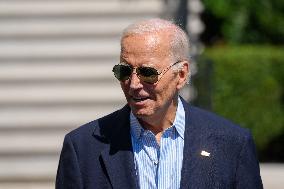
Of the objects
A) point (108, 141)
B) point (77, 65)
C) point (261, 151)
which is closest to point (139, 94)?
point (108, 141)

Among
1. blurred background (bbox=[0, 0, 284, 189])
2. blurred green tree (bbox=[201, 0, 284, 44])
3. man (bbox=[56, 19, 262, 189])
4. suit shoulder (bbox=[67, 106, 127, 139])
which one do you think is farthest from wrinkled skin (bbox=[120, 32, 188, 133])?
blurred green tree (bbox=[201, 0, 284, 44])

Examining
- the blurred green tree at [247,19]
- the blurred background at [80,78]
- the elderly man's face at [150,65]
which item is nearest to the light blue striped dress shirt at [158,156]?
the elderly man's face at [150,65]

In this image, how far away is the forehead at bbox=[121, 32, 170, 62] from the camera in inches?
133

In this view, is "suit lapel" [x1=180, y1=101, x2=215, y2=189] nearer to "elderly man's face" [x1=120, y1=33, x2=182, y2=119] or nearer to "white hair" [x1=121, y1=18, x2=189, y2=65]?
"elderly man's face" [x1=120, y1=33, x2=182, y2=119]

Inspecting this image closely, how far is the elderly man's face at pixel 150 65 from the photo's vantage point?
3.39 metres

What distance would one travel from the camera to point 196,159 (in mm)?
3539

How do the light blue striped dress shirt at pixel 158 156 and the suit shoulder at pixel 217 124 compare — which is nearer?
the light blue striped dress shirt at pixel 158 156

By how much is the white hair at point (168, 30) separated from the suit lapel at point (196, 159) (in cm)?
29

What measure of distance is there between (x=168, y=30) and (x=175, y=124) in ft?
1.26

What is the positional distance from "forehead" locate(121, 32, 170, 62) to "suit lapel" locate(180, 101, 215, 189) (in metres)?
0.38

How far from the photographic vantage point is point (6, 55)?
8.20 meters

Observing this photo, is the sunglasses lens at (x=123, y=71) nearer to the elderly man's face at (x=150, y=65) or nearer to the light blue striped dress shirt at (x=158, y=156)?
the elderly man's face at (x=150, y=65)

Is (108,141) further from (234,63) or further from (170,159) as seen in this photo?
(234,63)

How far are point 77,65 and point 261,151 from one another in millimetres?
1969
